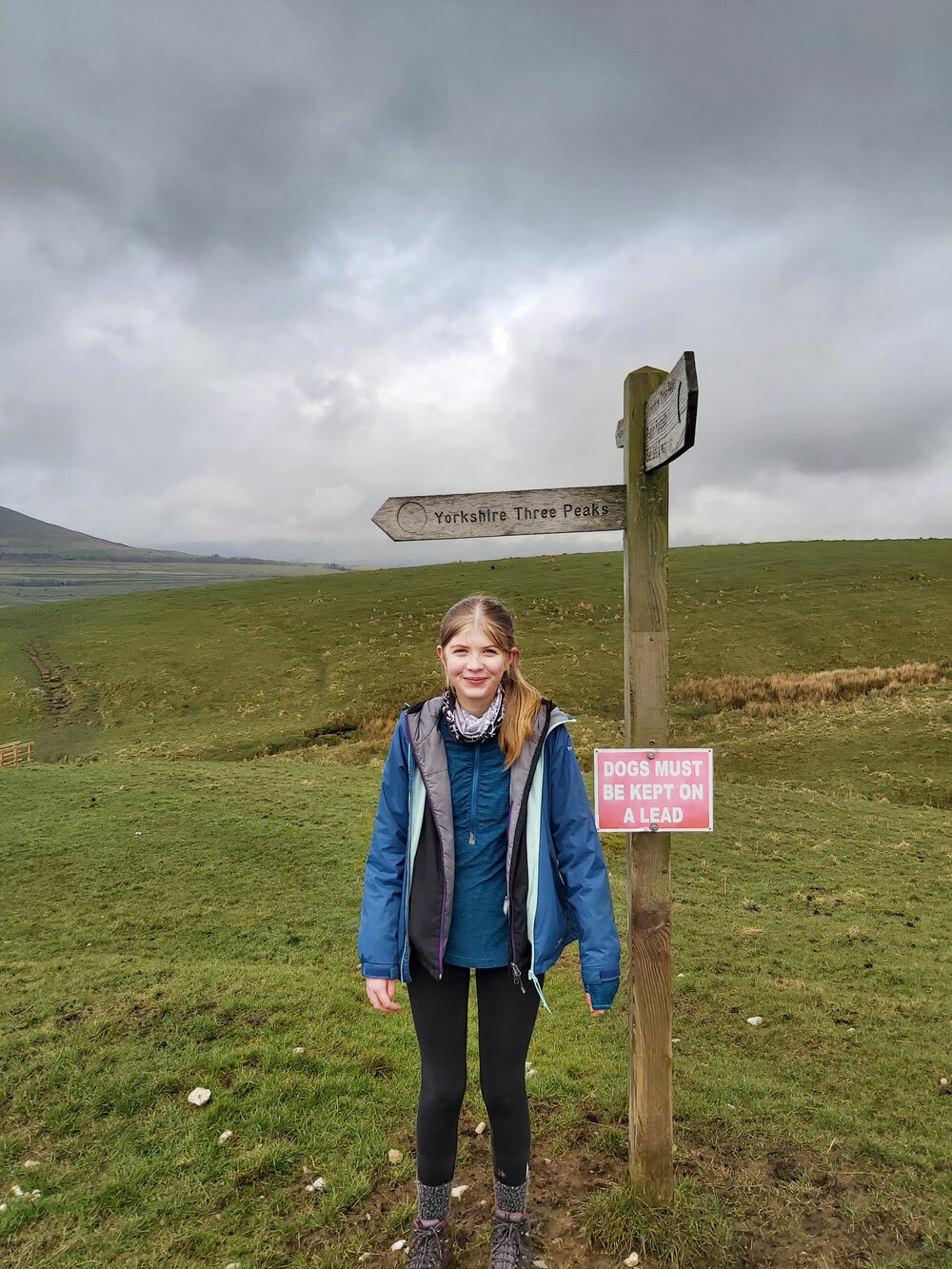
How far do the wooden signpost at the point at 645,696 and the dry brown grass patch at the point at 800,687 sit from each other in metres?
27.2

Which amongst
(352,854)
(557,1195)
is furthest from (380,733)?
(557,1195)

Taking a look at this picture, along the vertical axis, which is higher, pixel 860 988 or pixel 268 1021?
pixel 268 1021

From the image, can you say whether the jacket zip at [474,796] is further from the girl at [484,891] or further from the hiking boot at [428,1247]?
the hiking boot at [428,1247]

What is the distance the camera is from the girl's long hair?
11.6 ft

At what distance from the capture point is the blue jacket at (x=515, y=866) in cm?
345

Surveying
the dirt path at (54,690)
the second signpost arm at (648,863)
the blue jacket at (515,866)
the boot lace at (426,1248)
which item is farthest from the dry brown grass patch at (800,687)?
the dirt path at (54,690)

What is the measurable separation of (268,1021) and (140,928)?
16.2 ft

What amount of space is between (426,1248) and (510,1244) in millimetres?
469

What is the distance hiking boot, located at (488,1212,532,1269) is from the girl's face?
2848mm

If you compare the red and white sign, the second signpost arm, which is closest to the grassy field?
the second signpost arm

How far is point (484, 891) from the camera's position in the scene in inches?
139

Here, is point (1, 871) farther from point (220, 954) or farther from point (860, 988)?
point (860, 988)

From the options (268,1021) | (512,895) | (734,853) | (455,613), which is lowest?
(734,853)

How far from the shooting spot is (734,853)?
45.9 feet
